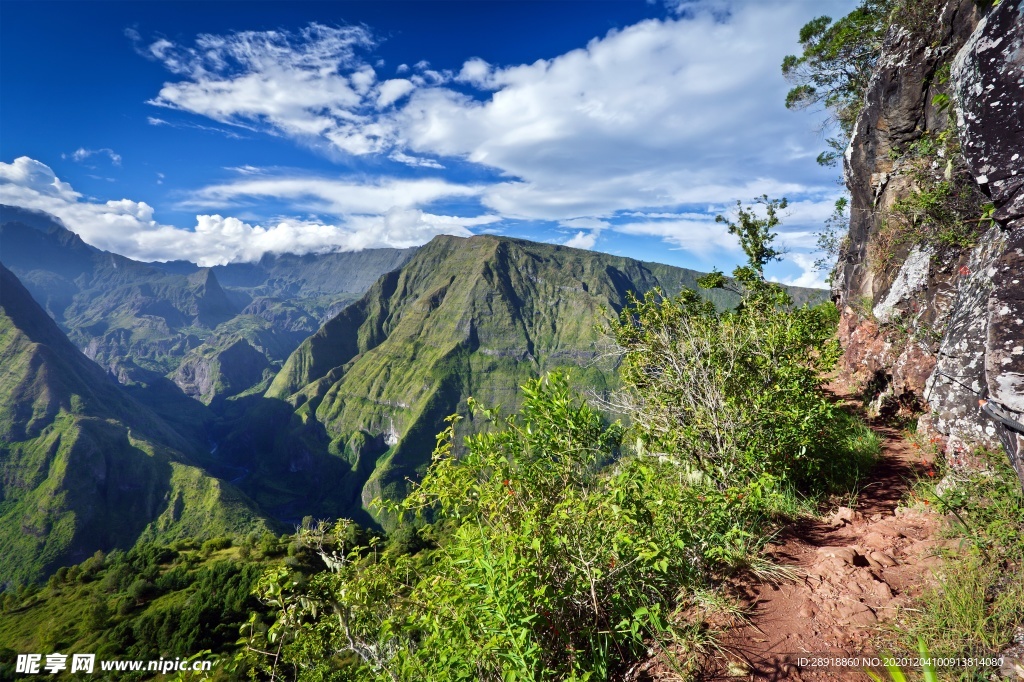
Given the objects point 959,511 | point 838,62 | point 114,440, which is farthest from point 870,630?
point 114,440

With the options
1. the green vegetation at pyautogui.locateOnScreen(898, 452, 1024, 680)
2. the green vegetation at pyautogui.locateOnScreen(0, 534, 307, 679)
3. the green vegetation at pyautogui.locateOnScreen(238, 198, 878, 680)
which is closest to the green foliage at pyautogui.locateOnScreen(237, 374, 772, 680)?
the green vegetation at pyautogui.locateOnScreen(238, 198, 878, 680)

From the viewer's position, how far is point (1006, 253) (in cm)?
708

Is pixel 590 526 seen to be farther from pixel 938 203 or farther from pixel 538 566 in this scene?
pixel 938 203

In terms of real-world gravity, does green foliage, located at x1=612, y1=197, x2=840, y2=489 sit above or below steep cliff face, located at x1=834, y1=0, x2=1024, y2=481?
below

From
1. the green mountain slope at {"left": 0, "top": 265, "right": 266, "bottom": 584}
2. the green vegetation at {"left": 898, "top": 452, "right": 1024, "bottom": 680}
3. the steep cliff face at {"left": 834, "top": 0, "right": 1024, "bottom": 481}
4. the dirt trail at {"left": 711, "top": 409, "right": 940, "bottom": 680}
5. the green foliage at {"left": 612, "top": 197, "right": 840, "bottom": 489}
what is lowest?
the green mountain slope at {"left": 0, "top": 265, "right": 266, "bottom": 584}

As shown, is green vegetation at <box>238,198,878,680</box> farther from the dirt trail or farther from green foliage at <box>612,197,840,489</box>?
the dirt trail

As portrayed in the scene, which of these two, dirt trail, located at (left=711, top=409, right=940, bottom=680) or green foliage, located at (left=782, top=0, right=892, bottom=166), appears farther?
green foliage, located at (left=782, top=0, right=892, bottom=166)

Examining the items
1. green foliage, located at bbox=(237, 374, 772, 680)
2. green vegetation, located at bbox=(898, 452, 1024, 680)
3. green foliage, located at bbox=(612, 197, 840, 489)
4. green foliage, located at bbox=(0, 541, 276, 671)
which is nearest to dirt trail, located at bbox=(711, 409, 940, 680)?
green vegetation, located at bbox=(898, 452, 1024, 680)

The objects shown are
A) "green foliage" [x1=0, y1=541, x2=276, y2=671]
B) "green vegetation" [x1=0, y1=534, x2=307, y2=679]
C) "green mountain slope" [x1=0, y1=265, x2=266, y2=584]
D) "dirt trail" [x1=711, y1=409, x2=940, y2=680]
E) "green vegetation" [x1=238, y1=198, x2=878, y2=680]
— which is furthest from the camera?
"green mountain slope" [x1=0, y1=265, x2=266, y2=584]

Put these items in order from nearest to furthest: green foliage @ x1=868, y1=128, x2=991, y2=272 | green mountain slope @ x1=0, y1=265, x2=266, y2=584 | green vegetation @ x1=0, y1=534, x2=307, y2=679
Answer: green foliage @ x1=868, y1=128, x2=991, y2=272, green vegetation @ x1=0, y1=534, x2=307, y2=679, green mountain slope @ x1=0, y1=265, x2=266, y2=584

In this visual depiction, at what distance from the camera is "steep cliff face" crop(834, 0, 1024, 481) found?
7180mm

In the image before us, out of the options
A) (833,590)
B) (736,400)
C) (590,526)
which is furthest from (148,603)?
(833,590)

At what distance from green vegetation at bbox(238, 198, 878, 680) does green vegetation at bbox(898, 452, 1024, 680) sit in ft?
5.70

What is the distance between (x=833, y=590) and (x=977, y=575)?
1448mm
